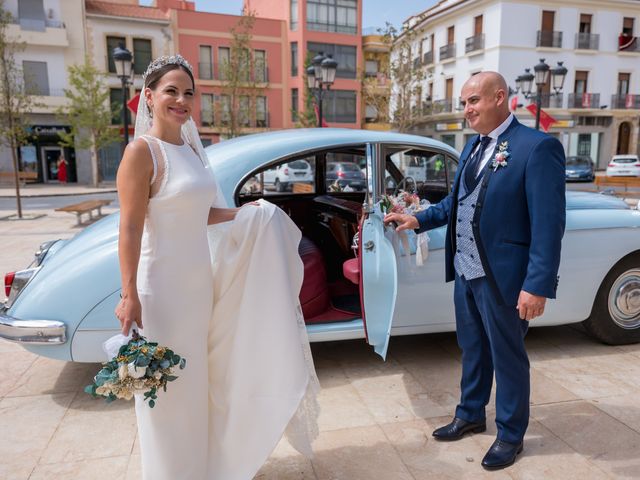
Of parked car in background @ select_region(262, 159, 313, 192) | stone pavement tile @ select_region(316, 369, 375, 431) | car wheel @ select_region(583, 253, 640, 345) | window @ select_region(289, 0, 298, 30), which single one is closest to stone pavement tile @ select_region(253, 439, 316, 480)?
stone pavement tile @ select_region(316, 369, 375, 431)

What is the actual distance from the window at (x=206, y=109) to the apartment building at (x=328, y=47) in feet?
17.5

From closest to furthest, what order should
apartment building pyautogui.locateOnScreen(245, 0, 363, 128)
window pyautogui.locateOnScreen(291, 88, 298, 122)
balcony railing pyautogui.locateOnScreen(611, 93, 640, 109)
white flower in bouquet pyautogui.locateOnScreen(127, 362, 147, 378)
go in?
white flower in bouquet pyautogui.locateOnScreen(127, 362, 147, 378), balcony railing pyautogui.locateOnScreen(611, 93, 640, 109), apartment building pyautogui.locateOnScreen(245, 0, 363, 128), window pyautogui.locateOnScreen(291, 88, 298, 122)

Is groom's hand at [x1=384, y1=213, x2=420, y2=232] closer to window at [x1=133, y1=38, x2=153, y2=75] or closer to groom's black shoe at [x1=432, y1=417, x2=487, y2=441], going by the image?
groom's black shoe at [x1=432, y1=417, x2=487, y2=441]

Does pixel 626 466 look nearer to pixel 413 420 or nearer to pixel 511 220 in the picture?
pixel 413 420

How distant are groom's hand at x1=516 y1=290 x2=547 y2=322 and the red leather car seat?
162 centimetres

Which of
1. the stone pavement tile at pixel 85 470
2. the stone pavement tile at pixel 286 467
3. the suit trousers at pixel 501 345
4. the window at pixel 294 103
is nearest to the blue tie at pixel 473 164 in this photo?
the suit trousers at pixel 501 345

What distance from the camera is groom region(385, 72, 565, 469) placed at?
98.7 inches

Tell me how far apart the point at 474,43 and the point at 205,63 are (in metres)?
17.7

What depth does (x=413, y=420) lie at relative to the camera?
10.8ft

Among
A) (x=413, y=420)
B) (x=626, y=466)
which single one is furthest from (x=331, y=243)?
(x=626, y=466)

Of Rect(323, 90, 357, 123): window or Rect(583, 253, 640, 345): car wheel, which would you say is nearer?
Rect(583, 253, 640, 345): car wheel

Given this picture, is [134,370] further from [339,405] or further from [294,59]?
[294,59]

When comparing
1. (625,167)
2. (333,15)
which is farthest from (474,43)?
(625,167)

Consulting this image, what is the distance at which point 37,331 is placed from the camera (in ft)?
10.3
